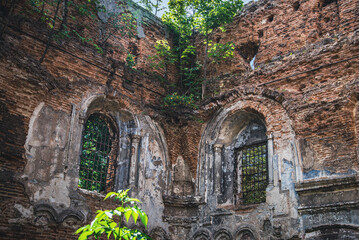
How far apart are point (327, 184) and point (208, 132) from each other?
358cm

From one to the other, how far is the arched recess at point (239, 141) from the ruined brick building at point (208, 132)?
0.09 feet

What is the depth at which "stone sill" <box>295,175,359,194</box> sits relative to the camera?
7988 millimetres

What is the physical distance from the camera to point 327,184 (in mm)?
8273

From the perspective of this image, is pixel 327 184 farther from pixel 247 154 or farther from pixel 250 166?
pixel 247 154

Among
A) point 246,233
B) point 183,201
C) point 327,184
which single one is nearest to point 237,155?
point 183,201

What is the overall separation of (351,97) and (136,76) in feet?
17.0

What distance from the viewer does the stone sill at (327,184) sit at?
26.2ft

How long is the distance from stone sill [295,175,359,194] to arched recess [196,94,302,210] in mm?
249

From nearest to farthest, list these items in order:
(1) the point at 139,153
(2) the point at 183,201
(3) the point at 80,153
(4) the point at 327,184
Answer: (4) the point at 327,184, (3) the point at 80,153, (2) the point at 183,201, (1) the point at 139,153

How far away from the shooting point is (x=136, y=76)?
10938 millimetres

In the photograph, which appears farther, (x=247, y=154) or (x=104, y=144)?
(x=247, y=154)

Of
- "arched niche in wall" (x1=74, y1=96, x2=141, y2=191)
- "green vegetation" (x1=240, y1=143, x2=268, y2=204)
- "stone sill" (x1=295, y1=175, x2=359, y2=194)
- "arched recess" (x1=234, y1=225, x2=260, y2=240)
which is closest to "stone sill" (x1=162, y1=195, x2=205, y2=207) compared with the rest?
"arched niche in wall" (x1=74, y1=96, x2=141, y2=191)

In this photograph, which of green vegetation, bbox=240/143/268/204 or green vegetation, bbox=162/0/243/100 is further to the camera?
green vegetation, bbox=162/0/243/100

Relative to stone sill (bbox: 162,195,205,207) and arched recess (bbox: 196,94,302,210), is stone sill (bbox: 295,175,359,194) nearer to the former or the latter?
arched recess (bbox: 196,94,302,210)
